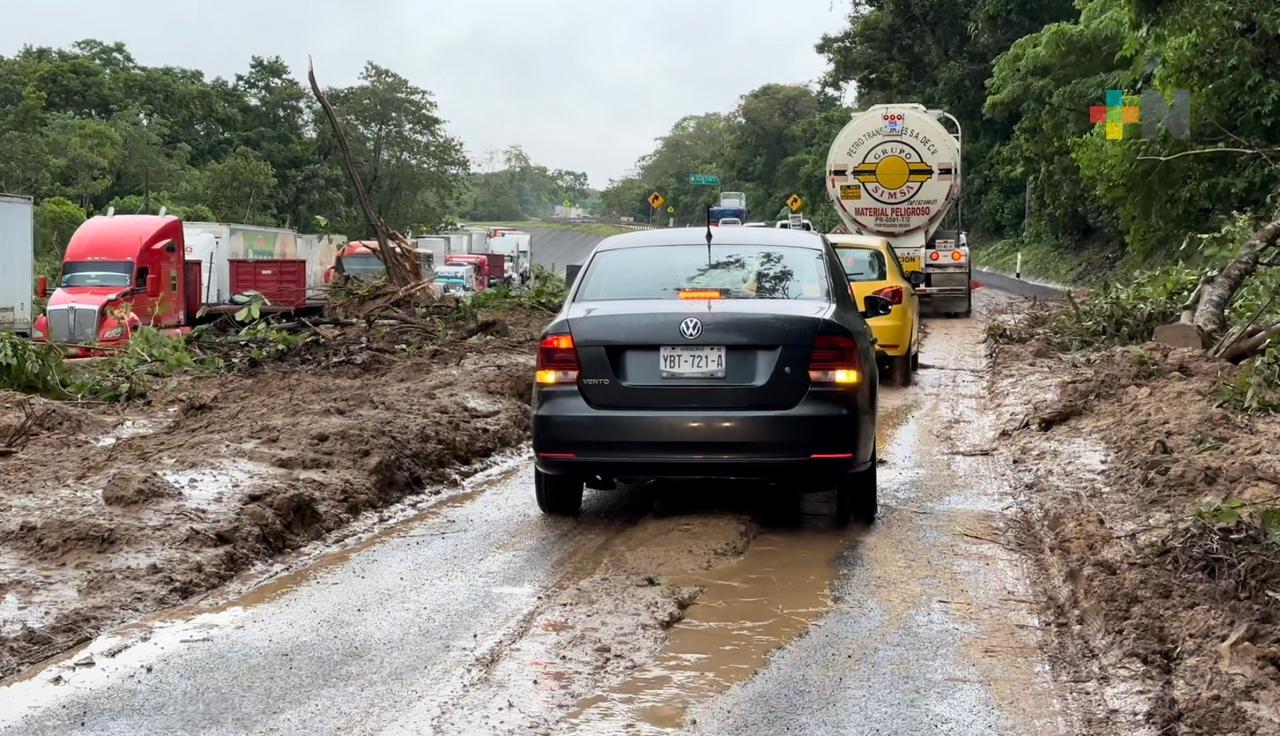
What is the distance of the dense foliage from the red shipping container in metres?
27.0

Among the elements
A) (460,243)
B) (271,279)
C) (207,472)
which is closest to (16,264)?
(271,279)

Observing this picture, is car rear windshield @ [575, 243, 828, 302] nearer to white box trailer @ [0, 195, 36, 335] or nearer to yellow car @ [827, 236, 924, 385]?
yellow car @ [827, 236, 924, 385]

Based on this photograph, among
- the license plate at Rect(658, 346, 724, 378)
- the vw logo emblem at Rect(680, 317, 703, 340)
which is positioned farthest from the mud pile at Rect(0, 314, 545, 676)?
the vw logo emblem at Rect(680, 317, 703, 340)

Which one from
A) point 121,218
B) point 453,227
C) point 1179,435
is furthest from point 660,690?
point 453,227

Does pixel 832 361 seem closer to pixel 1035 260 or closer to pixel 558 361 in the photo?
pixel 558 361

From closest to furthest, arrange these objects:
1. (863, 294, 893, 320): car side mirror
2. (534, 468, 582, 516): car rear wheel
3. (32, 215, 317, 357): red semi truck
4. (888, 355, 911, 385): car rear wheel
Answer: (534, 468, 582, 516): car rear wheel < (863, 294, 893, 320): car side mirror < (888, 355, 911, 385): car rear wheel < (32, 215, 317, 357): red semi truck

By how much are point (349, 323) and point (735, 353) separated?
454 inches

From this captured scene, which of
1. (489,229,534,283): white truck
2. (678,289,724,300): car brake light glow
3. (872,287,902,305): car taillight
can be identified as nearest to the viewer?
(678,289,724,300): car brake light glow

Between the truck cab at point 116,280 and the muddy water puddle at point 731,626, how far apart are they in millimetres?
20341

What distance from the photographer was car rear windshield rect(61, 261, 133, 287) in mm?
27781

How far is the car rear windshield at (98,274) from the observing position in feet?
91.1

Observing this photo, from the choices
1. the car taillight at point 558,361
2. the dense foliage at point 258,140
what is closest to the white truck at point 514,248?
the dense foliage at point 258,140

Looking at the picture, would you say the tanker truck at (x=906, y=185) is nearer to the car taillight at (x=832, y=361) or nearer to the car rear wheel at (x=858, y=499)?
the car rear wheel at (x=858, y=499)

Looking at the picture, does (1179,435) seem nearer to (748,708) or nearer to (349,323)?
(748,708)
